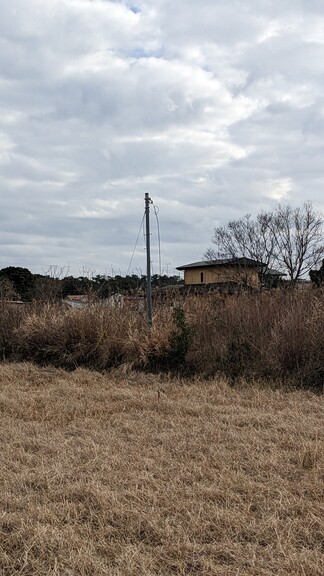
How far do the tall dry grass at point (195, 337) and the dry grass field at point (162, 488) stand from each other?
1.88 meters

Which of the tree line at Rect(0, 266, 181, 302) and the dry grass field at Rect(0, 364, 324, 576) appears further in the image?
the tree line at Rect(0, 266, 181, 302)

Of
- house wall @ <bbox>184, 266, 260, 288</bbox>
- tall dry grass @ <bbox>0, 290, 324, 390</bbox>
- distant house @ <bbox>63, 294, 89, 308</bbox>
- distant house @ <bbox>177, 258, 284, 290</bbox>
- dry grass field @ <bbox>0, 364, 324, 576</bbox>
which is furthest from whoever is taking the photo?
distant house @ <bbox>177, 258, 284, 290</bbox>

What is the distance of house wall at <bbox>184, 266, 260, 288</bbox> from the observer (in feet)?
122

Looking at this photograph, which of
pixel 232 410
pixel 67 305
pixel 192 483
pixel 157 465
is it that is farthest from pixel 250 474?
pixel 67 305

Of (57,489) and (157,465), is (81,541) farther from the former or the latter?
(157,465)

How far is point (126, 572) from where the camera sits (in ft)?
8.15

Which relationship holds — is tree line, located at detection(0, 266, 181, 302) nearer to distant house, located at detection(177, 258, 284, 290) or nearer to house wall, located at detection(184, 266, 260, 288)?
house wall, located at detection(184, 266, 260, 288)

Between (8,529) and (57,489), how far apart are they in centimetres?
62

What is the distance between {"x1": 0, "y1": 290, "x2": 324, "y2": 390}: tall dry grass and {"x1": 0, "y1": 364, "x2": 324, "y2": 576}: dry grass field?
6.16 ft

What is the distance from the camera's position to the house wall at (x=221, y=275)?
122 feet

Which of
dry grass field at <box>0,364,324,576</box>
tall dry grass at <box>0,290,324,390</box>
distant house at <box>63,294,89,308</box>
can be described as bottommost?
dry grass field at <box>0,364,324,576</box>

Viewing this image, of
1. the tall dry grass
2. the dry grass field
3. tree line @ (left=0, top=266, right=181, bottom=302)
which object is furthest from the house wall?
the dry grass field

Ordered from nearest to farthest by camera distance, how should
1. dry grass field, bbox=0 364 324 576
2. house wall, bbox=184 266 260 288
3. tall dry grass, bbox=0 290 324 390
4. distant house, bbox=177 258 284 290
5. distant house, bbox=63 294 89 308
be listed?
dry grass field, bbox=0 364 324 576, tall dry grass, bbox=0 290 324 390, distant house, bbox=63 294 89 308, house wall, bbox=184 266 260 288, distant house, bbox=177 258 284 290

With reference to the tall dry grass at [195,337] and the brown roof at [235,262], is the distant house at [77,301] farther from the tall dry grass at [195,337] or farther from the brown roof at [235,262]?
the brown roof at [235,262]
